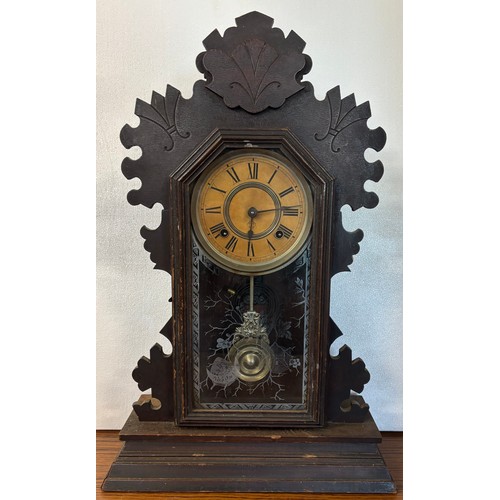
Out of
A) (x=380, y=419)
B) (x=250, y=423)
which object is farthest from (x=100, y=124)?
(x=380, y=419)

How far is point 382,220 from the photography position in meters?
1.35

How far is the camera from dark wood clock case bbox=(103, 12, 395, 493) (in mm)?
1021

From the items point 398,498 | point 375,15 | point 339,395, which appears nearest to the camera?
point 398,498

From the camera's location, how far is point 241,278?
3.52 ft

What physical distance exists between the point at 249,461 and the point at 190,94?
0.84 m

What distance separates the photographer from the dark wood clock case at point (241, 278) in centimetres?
102

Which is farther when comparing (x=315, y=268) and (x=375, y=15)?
(x=375, y=15)

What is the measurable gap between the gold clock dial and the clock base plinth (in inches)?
13.0

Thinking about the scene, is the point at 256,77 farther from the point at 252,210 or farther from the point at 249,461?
the point at 249,461

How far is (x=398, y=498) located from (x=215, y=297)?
486mm

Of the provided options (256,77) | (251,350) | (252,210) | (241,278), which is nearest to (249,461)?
(251,350)

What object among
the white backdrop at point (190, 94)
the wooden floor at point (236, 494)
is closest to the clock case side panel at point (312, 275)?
the wooden floor at point (236, 494)

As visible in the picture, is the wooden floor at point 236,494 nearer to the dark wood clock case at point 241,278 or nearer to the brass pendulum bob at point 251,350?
the dark wood clock case at point 241,278

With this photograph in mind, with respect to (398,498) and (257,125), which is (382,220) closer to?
(257,125)
